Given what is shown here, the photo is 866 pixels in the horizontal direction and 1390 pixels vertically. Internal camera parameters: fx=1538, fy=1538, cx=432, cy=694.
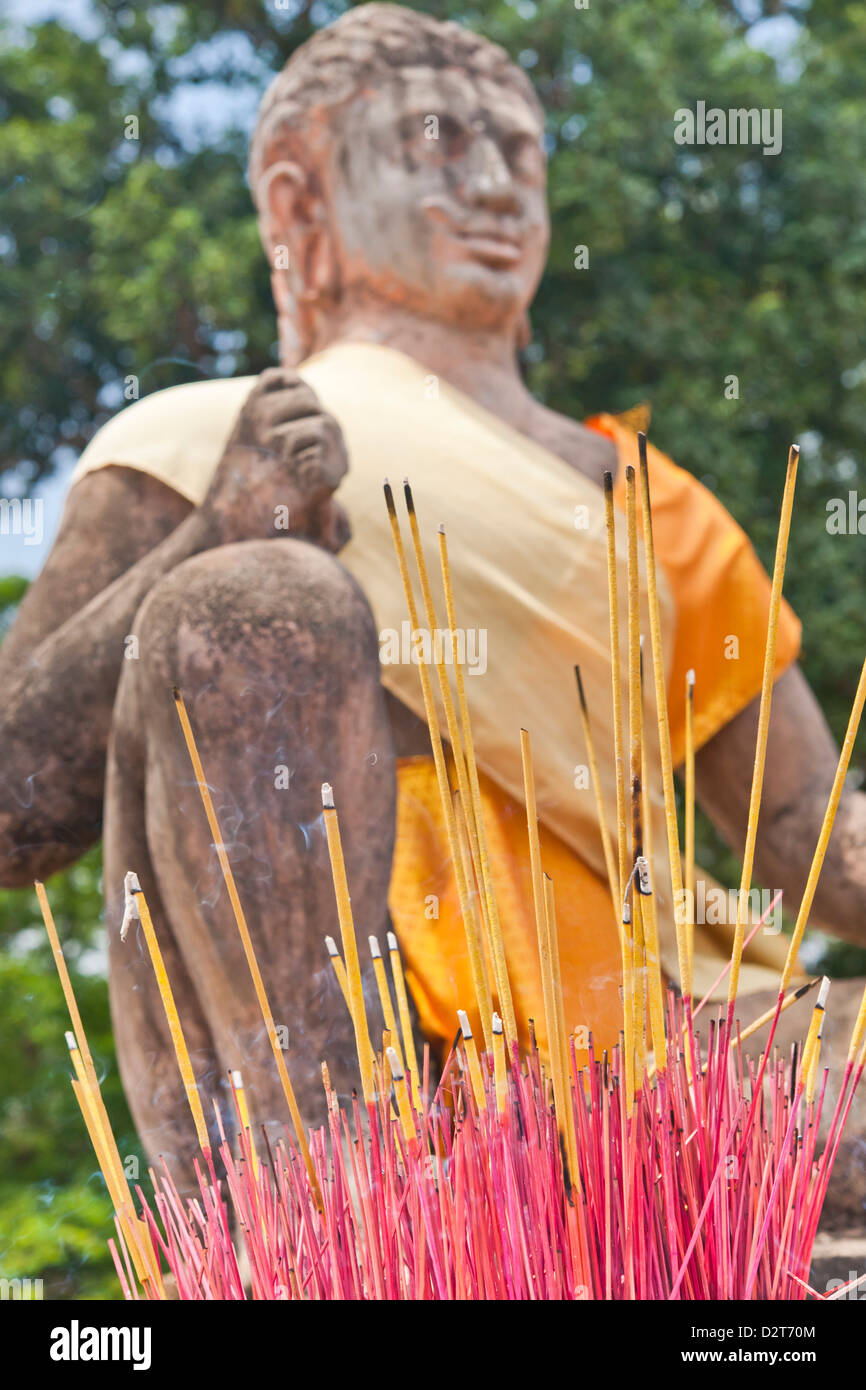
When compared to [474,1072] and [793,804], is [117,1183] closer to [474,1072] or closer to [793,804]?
[474,1072]

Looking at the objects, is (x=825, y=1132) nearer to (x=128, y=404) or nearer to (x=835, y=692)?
(x=128, y=404)

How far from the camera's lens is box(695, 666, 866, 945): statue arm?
4.89 ft

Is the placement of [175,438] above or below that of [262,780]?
above

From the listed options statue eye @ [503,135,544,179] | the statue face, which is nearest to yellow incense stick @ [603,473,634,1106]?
the statue face

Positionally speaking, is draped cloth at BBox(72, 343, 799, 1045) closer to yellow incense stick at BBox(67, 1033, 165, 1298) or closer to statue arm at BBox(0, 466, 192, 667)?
statue arm at BBox(0, 466, 192, 667)

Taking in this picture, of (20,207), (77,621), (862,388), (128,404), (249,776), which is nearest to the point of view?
(249,776)

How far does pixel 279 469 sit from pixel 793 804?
0.64 meters

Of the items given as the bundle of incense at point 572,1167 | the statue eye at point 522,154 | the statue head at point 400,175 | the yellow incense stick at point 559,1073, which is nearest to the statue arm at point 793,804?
the statue head at point 400,175

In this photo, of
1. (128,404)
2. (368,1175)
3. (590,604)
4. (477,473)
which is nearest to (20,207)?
(128,404)

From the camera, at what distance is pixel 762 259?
2535 millimetres

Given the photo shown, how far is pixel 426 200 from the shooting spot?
158cm

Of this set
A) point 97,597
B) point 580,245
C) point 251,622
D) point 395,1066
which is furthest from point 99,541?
point 580,245

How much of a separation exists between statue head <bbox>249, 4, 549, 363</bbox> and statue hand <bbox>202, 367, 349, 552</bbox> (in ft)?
1.12
